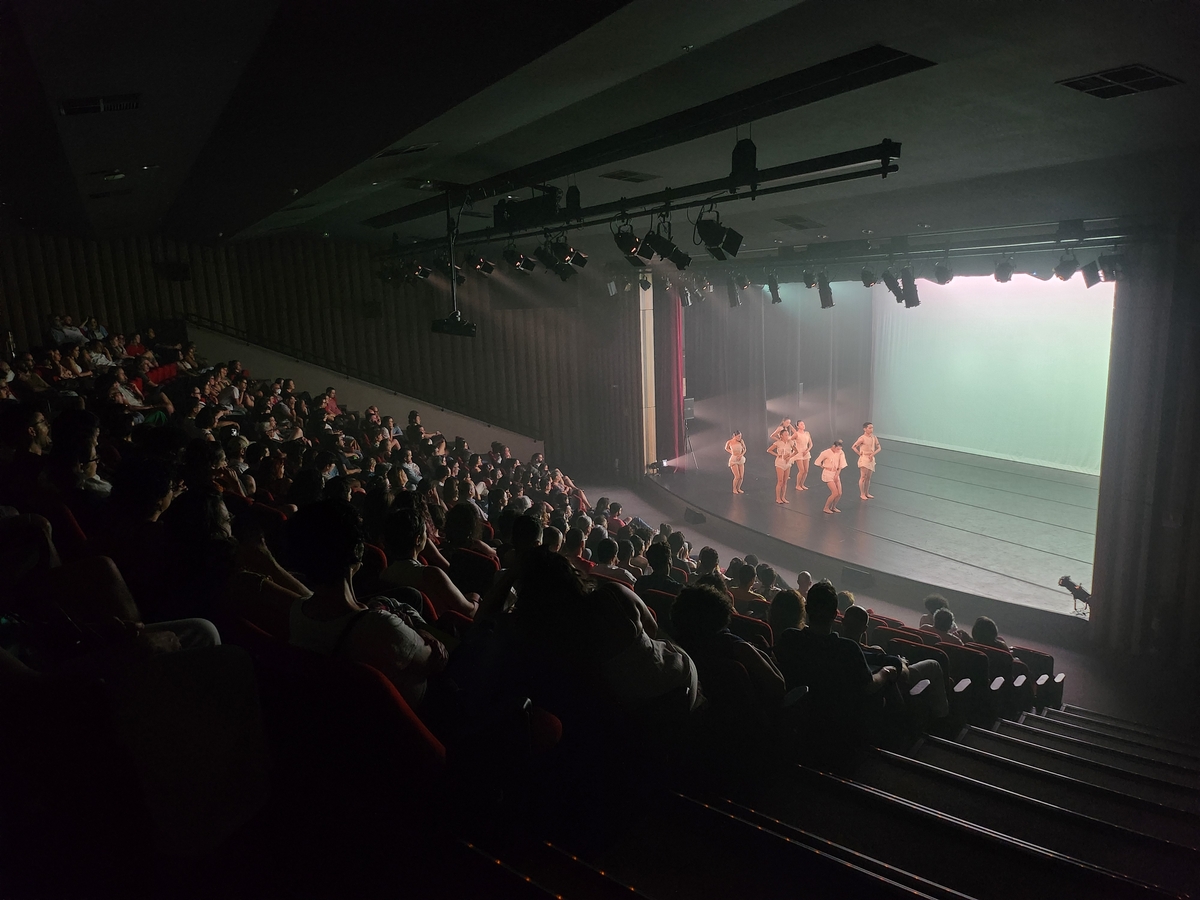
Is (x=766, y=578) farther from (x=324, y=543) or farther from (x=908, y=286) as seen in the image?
(x=324, y=543)

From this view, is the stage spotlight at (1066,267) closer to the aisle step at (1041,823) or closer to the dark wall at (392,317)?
the aisle step at (1041,823)

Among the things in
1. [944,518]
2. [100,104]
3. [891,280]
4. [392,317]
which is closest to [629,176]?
[100,104]

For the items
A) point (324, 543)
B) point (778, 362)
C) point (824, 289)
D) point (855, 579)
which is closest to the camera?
point (324, 543)

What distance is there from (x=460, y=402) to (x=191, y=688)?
1477 centimetres

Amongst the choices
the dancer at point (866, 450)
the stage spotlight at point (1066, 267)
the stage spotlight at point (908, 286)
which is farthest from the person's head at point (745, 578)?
the dancer at point (866, 450)

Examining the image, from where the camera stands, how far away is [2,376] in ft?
22.4

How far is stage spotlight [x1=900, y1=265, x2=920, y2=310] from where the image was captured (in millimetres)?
10773

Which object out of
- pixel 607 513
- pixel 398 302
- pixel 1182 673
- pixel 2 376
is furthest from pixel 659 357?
pixel 2 376

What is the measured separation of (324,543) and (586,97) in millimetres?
3744

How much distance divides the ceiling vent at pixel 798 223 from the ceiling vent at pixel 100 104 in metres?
7.29

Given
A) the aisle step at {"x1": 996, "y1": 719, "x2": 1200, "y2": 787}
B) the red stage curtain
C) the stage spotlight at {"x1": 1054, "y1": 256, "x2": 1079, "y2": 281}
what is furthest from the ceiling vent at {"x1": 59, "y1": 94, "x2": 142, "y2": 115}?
the red stage curtain

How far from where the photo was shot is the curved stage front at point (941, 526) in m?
9.96

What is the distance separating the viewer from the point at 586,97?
15.9 feet

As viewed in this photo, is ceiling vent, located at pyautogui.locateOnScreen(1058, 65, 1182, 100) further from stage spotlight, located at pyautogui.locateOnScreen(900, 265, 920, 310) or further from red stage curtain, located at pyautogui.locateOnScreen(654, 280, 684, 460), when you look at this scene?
red stage curtain, located at pyautogui.locateOnScreen(654, 280, 684, 460)
